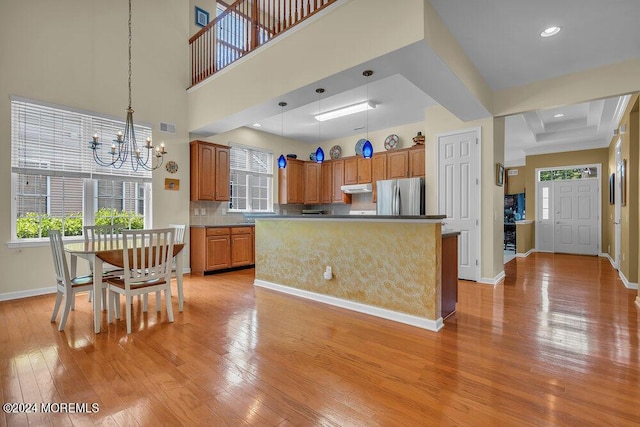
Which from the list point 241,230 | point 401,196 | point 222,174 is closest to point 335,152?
point 401,196

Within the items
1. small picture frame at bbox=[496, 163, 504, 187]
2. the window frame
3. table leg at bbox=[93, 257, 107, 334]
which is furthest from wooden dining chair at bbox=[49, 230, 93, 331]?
small picture frame at bbox=[496, 163, 504, 187]

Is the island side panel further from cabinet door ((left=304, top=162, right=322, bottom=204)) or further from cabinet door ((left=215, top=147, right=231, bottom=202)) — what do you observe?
cabinet door ((left=304, top=162, right=322, bottom=204))

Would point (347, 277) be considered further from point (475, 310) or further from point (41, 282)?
point (41, 282)

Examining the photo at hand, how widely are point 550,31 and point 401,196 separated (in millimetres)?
3049

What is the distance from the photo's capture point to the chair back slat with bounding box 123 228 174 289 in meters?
2.79

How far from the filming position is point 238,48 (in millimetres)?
5508

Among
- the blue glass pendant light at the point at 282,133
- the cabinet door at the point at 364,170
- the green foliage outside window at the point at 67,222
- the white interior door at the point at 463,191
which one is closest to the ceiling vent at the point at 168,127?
the green foliage outside window at the point at 67,222

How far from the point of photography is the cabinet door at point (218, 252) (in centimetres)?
524

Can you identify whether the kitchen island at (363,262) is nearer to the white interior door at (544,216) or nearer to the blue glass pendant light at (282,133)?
the blue glass pendant light at (282,133)

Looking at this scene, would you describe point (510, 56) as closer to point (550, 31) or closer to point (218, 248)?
point (550, 31)

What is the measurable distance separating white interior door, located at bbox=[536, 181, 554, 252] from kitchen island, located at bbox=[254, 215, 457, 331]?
22.9 feet

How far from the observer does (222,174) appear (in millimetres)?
5648

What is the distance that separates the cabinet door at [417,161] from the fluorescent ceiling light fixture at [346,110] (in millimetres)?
1357

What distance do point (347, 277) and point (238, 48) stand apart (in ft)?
Result: 15.1
